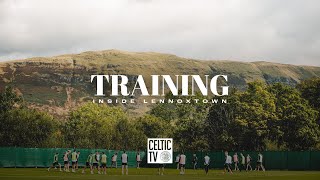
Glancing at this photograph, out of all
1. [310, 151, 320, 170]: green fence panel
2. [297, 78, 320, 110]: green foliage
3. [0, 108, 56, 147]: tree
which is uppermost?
[297, 78, 320, 110]: green foliage

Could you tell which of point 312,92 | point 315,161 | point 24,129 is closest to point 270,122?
point 312,92

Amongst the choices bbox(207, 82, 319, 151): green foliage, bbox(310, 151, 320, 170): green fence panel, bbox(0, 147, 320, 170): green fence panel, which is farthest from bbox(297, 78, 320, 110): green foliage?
bbox(310, 151, 320, 170): green fence panel

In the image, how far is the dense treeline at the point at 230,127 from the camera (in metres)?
104

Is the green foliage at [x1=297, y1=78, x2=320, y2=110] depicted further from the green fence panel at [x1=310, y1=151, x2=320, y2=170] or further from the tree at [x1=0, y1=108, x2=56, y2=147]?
the tree at [x1=0, y1=108, x2=56, y2=147]

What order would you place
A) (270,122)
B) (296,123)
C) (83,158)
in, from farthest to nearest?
(270,122) → (296,123) → (83,158)

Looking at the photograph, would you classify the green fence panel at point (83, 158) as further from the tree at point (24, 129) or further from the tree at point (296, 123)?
the tree at point (24, 129)

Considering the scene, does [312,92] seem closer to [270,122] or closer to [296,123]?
[270,122]

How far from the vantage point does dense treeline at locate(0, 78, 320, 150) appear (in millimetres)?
103562

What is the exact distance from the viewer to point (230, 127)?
10894 cm

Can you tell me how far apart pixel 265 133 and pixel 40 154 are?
129 ft

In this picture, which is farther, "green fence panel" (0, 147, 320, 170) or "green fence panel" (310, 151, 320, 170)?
"green fence panel" (310, 151, 320, 170)

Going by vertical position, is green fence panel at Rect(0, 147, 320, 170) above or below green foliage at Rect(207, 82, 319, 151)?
below

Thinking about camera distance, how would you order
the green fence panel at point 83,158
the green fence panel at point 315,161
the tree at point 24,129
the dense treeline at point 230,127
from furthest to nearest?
the tree at point 24,129, the dense treeline at point 230,127, the green fence panel at point 315,161, the green fence panel at point 83,158

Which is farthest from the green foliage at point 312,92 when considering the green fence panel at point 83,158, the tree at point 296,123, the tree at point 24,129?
the tree at point 24,129
